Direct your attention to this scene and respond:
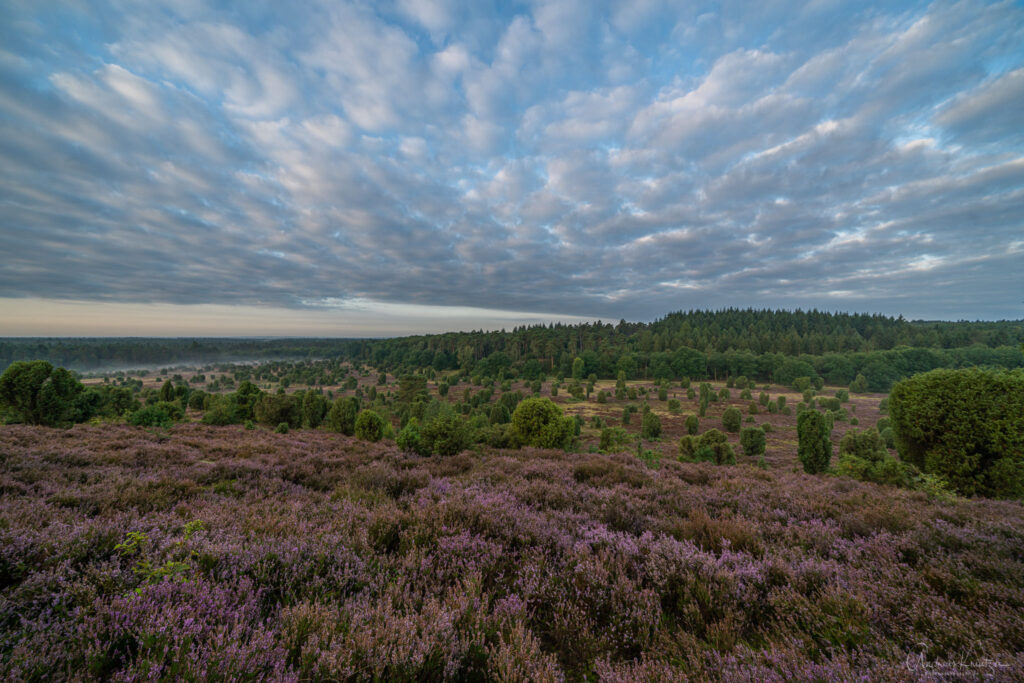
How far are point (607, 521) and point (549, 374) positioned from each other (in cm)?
12537

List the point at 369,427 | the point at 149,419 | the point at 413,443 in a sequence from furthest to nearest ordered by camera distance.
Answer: the point at 369,427
the point at 149,419
the point at 413,443

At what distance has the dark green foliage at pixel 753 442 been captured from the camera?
110ft

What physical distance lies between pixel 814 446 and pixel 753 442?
373 inches

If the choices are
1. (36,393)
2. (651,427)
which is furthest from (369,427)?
(651,427)

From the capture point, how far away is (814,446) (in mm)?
24703

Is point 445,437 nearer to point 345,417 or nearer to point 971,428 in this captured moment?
point 971,428

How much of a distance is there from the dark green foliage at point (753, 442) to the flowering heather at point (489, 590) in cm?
3137

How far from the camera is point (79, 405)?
91.1 feet

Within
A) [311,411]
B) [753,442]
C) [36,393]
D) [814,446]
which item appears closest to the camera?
[36,393]

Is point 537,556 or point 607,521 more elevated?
point 537,556

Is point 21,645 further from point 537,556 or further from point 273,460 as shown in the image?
point 273,460

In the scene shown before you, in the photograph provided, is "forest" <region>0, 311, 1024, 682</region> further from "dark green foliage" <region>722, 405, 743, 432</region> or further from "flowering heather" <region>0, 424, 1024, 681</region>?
"dark green foliage" <region>722, 405, 743, 432</region>

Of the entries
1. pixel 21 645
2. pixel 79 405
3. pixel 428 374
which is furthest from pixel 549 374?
pixel 21 645

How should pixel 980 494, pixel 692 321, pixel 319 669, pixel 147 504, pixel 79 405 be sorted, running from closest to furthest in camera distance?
pixel 319 669
pixel 147 504
pixel 980 494
pixel 79 405
pixel 692 321
